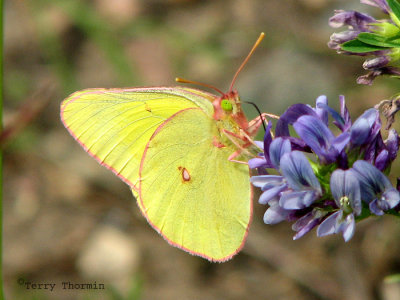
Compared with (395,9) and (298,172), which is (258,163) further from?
(395,9)

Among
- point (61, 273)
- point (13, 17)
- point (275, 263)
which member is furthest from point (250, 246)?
point (13, 17)

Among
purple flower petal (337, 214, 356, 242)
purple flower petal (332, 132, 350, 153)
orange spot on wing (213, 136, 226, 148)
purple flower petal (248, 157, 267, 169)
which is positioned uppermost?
purple flower petal (332, 132, 350, 153)

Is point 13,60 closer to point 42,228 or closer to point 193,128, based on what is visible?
point 42,228

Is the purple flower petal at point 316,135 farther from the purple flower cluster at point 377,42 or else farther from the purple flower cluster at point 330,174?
the purple flower cluster at point 377,42

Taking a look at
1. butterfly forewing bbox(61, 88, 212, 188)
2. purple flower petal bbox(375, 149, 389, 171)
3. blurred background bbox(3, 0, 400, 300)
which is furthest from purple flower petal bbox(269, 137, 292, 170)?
blurred background bbox(3, 0, 400, 300)

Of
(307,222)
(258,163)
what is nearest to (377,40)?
(258,163)

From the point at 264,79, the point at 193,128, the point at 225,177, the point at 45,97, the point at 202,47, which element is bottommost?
the point at 264,79

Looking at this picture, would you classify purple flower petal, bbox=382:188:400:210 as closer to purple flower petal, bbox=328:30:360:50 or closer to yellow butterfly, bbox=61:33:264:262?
purple flower petal, bbox=328:30:360:50
